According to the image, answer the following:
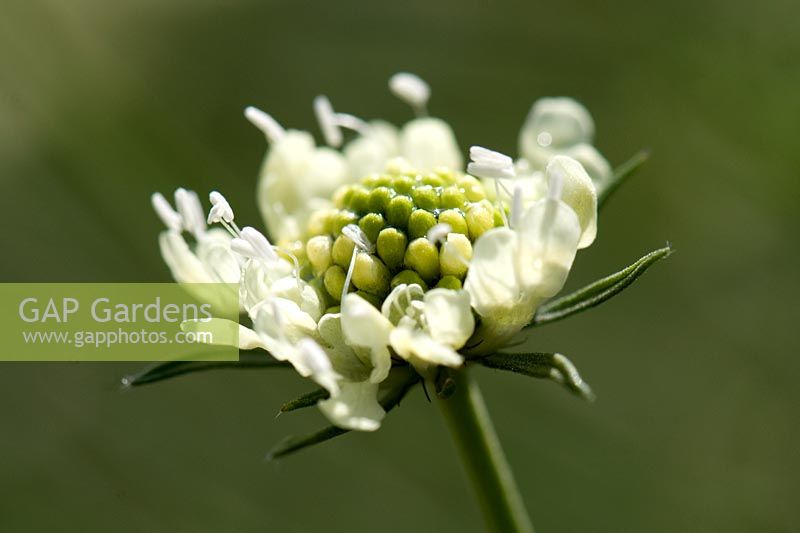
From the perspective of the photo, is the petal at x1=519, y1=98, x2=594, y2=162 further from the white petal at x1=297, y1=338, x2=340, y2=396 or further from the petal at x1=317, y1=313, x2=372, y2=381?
the white petal at x1=297, y1=338, x2=340, y2=396

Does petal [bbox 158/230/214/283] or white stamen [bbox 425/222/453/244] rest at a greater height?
petal [bbox 158/230/214/283]

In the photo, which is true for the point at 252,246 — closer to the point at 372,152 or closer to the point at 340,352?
the point at 340,352

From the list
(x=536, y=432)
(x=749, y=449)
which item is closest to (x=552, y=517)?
(x=536, y=432)

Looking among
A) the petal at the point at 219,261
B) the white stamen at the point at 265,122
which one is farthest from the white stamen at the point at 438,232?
the white stamen at the point at 265,122

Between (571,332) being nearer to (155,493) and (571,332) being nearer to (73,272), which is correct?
(155,493)

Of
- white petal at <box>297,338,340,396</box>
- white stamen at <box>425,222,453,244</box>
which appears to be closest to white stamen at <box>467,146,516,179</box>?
white stamen at <box>425,222,453,244</box>

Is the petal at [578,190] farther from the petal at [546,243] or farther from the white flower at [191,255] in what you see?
the white flower at [191,255]
